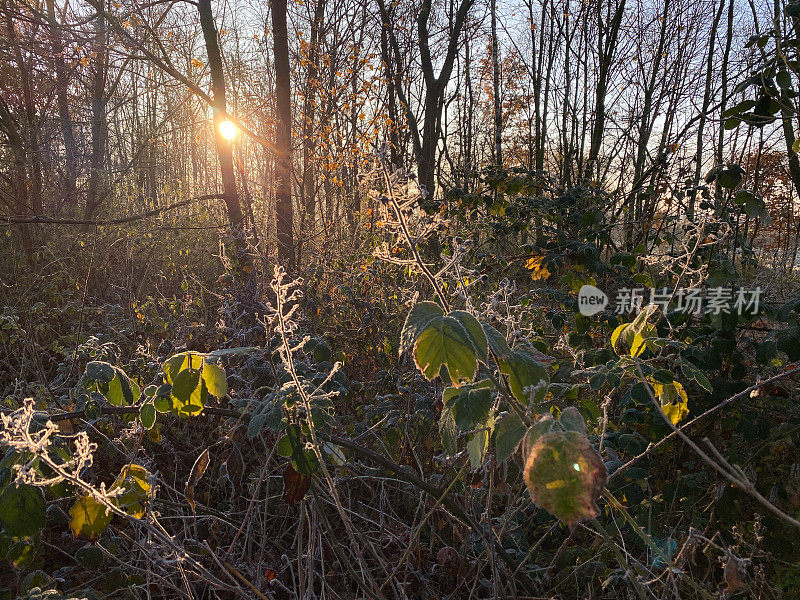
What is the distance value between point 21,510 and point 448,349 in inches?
29.5

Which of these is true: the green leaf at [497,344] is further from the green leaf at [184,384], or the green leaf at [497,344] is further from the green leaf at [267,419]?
the green leaf at [184,384]

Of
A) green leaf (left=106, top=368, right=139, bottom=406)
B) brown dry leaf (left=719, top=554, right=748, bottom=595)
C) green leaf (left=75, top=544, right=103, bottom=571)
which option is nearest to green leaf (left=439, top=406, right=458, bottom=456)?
brown dry leaf (left=719, top=554, right=748, bottom=595)

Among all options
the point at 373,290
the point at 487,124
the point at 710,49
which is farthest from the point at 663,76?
the point at 487,124

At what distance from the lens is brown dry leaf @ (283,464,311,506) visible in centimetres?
109

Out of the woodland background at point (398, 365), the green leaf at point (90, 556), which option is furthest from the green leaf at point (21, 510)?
the green leaf at point (90, 556)

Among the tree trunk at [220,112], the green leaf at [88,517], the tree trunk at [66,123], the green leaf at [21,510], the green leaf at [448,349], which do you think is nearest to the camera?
the green leaf at [448,349]

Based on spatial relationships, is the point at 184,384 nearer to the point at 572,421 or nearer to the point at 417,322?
the point at 417,322

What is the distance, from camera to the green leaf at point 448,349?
0.73 meters

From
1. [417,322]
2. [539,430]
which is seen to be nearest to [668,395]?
[539,430]

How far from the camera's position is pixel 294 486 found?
1.11 metres

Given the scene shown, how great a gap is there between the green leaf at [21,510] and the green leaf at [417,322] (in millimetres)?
667

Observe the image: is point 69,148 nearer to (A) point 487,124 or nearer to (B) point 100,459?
(B) point 100,459

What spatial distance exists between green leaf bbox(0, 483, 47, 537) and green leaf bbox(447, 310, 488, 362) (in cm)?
75

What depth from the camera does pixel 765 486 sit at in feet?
7.55
